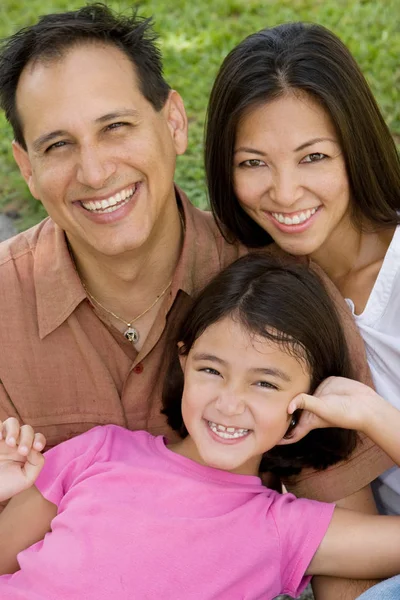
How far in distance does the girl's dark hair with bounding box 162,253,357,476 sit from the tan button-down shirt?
0.29 feet

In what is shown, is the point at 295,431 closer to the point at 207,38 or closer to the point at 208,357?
the point at 208,357

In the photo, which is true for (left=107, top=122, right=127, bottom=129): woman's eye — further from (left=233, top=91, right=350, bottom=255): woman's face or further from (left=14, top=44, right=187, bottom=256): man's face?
(left=233, top=91, right=350, bottom=255): woman's face

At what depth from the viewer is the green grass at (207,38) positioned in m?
6.14

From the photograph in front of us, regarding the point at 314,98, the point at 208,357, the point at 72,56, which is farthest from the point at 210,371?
the point at 72,56

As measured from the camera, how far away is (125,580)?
2.65m

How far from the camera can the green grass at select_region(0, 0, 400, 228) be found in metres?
6.14

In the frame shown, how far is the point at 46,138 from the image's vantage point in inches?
116

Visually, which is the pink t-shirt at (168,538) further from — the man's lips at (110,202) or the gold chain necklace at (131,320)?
the man's lips at (110,202)

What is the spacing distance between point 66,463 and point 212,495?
478 millimetres

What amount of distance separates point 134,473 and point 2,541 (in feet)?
1.47

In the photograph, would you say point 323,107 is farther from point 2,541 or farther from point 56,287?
point 2,541

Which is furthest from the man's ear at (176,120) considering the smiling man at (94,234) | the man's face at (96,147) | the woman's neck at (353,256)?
the woman's neck at (353,256)

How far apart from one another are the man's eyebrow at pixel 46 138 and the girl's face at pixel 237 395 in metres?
0.78

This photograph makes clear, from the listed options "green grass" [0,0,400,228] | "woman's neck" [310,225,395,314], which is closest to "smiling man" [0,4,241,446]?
"woman's neck" [310,225,395,314]
